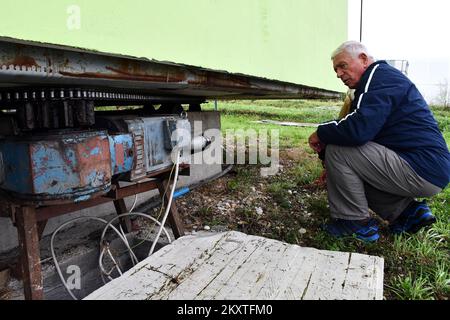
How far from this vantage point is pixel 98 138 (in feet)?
3.89

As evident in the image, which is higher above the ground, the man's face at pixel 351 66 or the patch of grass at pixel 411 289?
the man's face at pixel 351 66

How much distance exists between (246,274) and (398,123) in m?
1.30

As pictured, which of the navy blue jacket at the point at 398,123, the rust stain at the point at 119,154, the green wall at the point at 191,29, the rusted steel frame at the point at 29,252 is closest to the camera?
the green wall at the point at 191,29

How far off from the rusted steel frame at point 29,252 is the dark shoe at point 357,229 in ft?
5.23

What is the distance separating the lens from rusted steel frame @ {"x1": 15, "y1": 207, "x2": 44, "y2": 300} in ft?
3.77

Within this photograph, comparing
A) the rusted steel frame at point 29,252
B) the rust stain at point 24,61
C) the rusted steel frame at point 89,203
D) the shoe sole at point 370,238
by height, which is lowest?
the shoe sole at point 370,238

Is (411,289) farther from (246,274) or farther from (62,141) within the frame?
(62,141)

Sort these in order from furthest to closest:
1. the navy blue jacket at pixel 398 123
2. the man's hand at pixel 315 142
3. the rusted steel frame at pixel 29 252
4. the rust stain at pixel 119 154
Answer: the man's hand at pixel 315 142, the navy blue jacket at pixel 398 123, the rust stain at pixel 119 154, the rusted steel frame at pixel 29 252

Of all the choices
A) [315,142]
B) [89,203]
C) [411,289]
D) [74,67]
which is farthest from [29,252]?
[315,142]

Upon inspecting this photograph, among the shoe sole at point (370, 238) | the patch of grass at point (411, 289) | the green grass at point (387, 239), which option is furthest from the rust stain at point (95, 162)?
the shoe sole at point (370, 238)

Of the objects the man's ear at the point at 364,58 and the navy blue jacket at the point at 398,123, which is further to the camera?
the man's ear at the point at 364,58

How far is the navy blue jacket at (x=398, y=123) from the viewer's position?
1854mm

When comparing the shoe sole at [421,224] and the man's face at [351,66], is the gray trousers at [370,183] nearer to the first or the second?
the shoe sole at [421,224]

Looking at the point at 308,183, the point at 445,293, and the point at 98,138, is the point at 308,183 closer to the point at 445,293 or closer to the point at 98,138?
the point at 445,293
